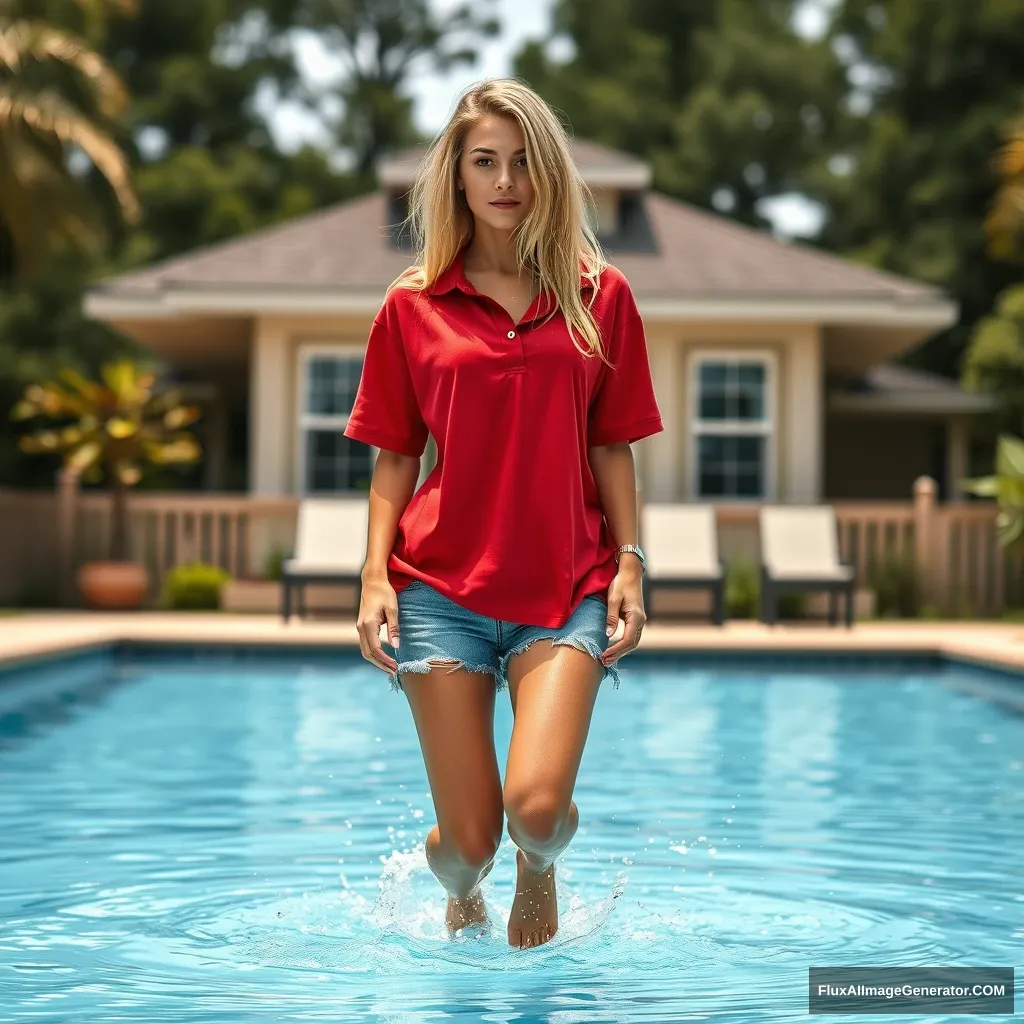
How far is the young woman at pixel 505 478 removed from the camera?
359 centimetres

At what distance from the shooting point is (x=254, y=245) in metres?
18.8

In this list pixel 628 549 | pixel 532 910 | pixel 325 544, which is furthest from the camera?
pixel 325 544

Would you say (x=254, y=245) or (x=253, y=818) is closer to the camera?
(x=253, y=818)

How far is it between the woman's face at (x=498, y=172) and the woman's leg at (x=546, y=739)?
3.08 feet

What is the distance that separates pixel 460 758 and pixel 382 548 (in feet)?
1.61

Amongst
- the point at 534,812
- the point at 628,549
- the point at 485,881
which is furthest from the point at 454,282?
the point at 485,881

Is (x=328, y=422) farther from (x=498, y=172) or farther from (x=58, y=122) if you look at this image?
(x=498, y=172)

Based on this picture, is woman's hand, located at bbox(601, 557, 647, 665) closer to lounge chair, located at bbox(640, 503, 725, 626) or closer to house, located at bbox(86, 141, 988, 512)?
lounge chair, located at bbox(640, 503, 725, 626)

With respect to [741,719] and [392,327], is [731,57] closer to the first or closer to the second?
[741,719]

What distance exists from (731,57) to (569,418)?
31.3m

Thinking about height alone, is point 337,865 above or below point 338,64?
below

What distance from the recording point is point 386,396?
12.4ft

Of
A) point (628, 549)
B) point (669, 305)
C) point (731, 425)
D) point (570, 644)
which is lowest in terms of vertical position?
point (570, 644)

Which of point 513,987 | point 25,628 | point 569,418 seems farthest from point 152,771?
point 25,628
